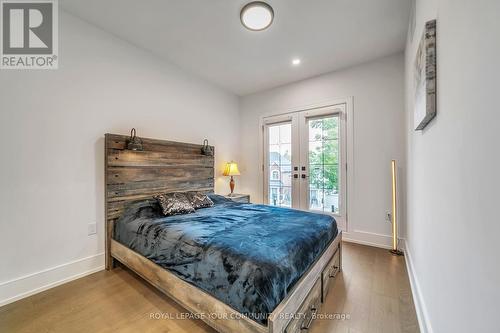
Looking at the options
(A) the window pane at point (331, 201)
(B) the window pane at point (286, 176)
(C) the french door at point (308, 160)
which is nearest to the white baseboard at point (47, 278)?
(C) the french door at point (308, 160)

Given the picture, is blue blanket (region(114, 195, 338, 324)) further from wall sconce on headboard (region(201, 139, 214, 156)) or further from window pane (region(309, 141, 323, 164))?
window pane (region(309, 141, 323, 164))

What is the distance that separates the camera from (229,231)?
1707 millimetres

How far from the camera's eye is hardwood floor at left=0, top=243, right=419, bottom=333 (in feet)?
4.82

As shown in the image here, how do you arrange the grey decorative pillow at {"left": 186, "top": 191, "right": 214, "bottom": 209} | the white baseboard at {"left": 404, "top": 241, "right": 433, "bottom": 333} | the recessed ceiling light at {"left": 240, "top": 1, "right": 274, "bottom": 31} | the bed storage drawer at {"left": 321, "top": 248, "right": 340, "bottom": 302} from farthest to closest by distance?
the grey decorative pillow at {"left": 186, "top": 191, "right": 214, "bottom": 209} < the recessed ceiling light at {"left": 240, "top": 1, "right": 274, "bottom": 31} < the bed storage drawer at {"left": 321, "top": 248, "right": 340, "bottom": 302} < the white baseboard at {"left": 404, "top": 241, "right": 433, "bottom": 333}

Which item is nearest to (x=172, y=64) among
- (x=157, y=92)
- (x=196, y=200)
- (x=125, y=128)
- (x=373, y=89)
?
(x=157, y=92)

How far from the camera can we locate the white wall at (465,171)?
0.58 meters

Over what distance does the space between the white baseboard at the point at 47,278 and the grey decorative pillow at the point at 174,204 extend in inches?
33.6

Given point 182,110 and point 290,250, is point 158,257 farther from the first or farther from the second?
point 182,110

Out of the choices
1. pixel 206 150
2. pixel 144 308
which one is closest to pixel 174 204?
pixel 144 308

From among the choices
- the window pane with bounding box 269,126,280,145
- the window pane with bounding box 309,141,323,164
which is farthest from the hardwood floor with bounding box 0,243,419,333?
the window pane with bounding box 269,126,280,145

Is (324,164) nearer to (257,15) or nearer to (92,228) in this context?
(257,15)

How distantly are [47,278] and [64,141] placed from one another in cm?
133

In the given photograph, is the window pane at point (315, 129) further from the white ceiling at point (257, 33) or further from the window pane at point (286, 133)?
the white ceiling at point (257, 33)

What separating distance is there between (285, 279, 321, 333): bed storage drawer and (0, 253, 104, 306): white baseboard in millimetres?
2229
